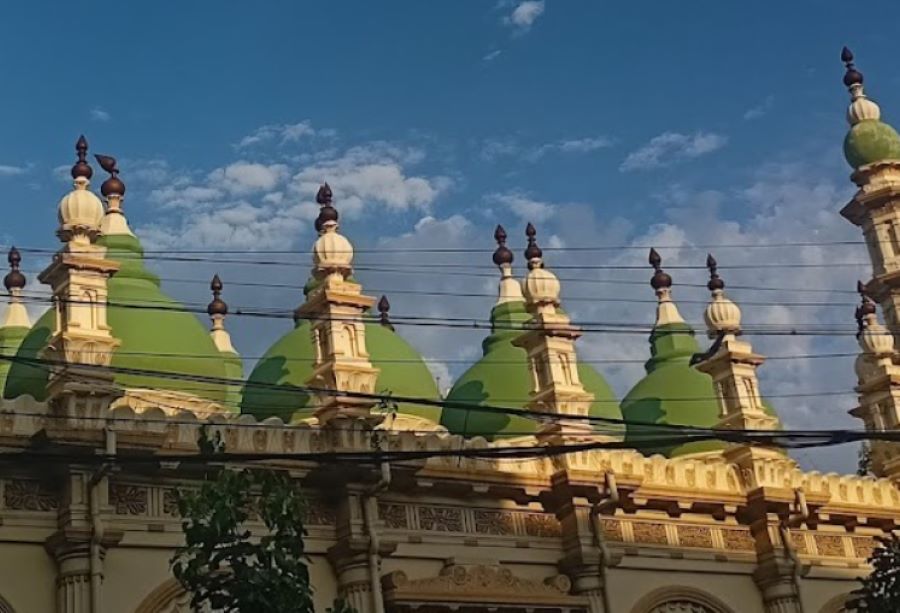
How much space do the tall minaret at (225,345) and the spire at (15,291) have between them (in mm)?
3487

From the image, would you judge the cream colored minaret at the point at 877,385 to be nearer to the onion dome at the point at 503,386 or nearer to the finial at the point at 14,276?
the onion dome at the point at 503,386

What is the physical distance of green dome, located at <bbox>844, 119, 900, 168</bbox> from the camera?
88.3 feet

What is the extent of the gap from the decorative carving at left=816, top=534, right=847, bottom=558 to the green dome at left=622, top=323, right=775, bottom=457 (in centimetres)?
378

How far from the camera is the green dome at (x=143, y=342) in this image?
20.7 m

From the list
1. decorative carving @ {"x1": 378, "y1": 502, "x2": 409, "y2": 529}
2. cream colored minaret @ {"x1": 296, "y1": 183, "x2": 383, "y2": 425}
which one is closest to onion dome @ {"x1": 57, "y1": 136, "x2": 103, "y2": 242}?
cream colored minaret @ {"x1": 296, "y1": 183, "x2": 383, "y2": 425}

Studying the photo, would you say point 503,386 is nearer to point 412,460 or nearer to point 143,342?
point 143,342

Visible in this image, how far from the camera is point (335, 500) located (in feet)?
56.6

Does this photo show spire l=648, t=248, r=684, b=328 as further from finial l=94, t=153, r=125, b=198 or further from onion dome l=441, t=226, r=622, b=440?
finial l=94, t=153, r=125, b=198

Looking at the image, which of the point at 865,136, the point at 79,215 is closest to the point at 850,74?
the point at 865,136

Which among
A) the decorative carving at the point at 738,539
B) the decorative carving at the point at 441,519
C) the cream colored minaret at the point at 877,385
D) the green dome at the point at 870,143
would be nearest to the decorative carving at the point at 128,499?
the decorative carving at the point at 441,519

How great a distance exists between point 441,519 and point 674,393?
33.7 feet

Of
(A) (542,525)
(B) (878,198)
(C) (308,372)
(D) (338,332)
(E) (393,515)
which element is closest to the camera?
(E) (393,515)

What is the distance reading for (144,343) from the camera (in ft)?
69.3

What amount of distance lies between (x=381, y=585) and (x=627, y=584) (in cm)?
418
